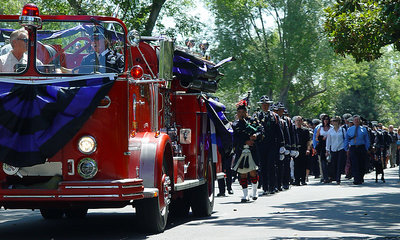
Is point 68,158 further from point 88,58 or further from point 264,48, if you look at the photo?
point 264,48

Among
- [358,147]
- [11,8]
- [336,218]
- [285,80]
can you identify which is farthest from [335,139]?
[285,80]

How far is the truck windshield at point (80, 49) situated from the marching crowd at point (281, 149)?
511 centimetres

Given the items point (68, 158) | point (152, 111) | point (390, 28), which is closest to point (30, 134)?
point (68, 158)

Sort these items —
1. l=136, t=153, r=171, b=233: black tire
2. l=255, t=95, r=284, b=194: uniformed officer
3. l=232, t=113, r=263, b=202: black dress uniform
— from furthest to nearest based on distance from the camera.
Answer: l=255, t=95, r=284, b=194: uniformed officer, l=232, t=113, r=263, b=202: black dress uniform, l=136, t=153, r=171, b=233: black tire

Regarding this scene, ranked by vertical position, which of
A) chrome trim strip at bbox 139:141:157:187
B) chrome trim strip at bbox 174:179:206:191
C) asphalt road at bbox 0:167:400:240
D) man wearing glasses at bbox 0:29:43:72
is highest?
man wearing glasses at bbox 0:29:43:72

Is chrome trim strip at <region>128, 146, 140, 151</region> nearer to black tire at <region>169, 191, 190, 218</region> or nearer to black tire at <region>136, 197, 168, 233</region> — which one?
black tire at <region>136, 197, 168, 233</region>

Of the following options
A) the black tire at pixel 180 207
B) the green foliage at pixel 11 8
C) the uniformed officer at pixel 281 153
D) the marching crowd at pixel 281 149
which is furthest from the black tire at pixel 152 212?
the green foliage at pixel 11 8

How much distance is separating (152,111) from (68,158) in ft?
7.22

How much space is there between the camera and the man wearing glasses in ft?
31.4

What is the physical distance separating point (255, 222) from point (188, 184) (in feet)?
3.92

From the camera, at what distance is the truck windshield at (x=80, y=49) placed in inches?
378

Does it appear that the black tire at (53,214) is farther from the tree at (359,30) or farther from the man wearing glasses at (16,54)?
the tree at (359,30)

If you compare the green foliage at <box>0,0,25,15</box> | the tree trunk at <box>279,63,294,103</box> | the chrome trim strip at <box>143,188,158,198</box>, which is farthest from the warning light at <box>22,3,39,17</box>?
the tree trunk at <box>279,63,294,103</box>

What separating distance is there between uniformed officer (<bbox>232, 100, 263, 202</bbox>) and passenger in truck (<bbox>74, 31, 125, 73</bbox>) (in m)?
7.41
